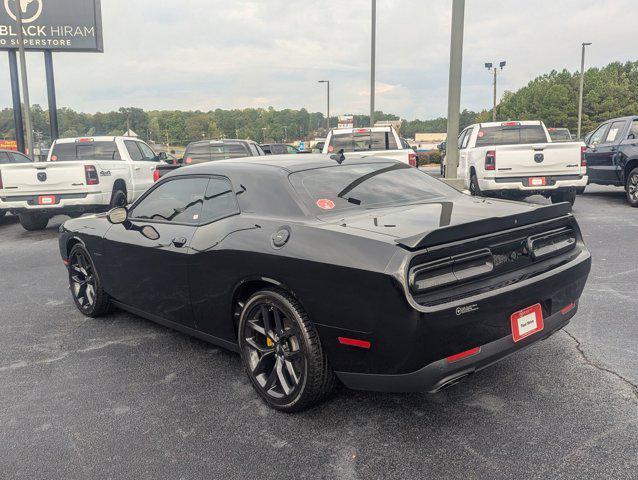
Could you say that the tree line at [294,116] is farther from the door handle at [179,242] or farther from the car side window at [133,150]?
the door handle at [179,242]

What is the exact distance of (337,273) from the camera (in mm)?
2895

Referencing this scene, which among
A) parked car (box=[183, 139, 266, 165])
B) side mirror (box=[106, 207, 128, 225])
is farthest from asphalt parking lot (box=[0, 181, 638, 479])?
parked car (box=[183, 139, 266, 165])

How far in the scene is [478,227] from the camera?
9.91 ft

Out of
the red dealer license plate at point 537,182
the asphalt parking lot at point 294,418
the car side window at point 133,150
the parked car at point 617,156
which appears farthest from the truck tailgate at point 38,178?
the parked car at point 617,156

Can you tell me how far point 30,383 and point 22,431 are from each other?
29.4 inches

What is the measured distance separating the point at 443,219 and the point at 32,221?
1069 centimetres

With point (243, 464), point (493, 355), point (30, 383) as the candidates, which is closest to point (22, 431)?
point (30, 383)

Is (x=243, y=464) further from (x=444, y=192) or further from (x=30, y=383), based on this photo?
(x=444, y=192)

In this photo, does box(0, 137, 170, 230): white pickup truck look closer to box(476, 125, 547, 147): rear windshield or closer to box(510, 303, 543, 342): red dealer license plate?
box(476, 125, 547, 147): rear windshield

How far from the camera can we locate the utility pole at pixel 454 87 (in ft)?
34.1

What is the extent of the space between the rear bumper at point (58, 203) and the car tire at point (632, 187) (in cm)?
1082

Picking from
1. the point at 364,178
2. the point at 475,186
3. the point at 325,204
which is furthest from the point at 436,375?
the point at 475,186

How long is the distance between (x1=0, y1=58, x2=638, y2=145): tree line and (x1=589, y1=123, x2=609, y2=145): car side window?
56.8 meters

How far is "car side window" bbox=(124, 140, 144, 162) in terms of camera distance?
1288cm
